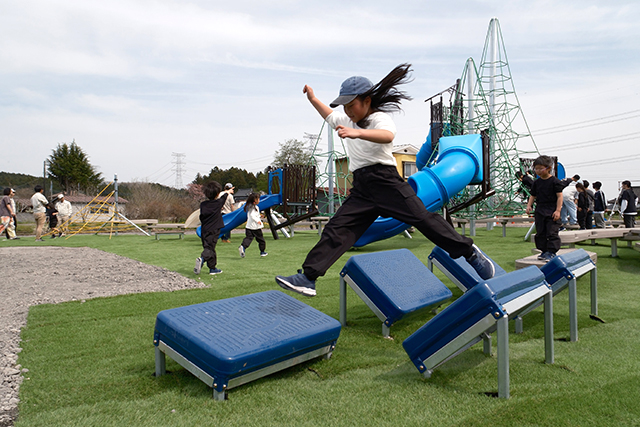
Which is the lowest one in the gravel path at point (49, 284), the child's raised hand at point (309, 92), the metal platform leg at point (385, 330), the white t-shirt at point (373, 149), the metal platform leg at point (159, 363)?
the gravel path at point (49, 284)

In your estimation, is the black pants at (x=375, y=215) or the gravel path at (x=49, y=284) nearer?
the gravel path at (x=49, y=284)

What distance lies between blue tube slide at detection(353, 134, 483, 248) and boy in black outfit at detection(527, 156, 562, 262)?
2.76 metres

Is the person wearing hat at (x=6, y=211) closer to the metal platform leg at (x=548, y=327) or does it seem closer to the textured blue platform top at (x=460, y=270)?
the textured blue platform top at (x=460, y=270)

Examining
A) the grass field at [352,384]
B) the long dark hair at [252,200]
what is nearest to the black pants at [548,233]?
the grass field at [352,384]

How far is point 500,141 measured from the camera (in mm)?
12617

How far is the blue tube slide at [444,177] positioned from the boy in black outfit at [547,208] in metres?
2.76

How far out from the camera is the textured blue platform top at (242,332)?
237 cm

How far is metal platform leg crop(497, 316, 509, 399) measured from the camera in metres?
2.19

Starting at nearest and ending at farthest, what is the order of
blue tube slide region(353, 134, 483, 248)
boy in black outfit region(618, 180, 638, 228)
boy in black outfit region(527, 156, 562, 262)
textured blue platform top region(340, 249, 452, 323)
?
textured blue platform top region(340, 249, 452, 323) → boy in black outfit region(527, 156, 562, 262) → blue tube slide region(353, 134, 483, 248) → boy in black outfit region(618, 180, 638, 228)

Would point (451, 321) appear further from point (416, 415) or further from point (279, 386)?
point (279, 386)

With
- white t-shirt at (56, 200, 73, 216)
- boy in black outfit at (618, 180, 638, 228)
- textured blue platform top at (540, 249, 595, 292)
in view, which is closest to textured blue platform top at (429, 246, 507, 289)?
textured blue platform top at (540, 249, 595, 292)

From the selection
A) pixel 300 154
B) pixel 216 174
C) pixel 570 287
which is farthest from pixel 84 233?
pixel 216 174

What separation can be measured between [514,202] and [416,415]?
12273mm

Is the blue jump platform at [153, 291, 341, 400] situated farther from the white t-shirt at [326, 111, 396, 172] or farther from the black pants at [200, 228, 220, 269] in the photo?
the black pants at [200, 228, 220, 269]
